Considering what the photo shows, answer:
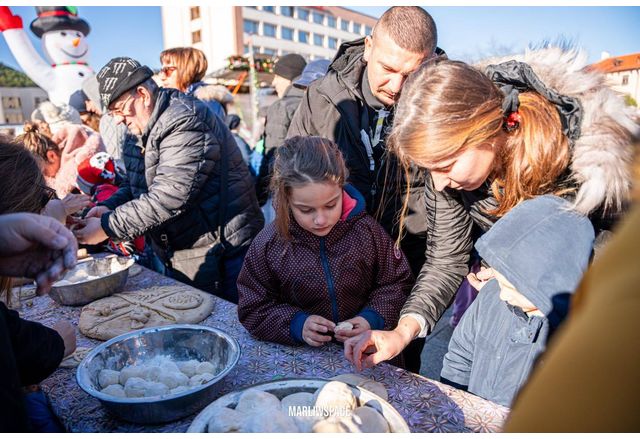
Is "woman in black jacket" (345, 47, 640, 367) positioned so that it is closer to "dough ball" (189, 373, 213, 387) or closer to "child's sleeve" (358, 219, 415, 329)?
"child's sleeve" (358, 219, 415, 329)

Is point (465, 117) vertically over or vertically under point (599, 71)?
under

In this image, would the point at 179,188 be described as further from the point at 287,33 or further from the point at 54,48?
the point at 287,33

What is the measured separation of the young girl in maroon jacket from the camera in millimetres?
1575

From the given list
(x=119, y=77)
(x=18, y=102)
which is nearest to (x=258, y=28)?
(x=18, y=102)

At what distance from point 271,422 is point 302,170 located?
3.00ft

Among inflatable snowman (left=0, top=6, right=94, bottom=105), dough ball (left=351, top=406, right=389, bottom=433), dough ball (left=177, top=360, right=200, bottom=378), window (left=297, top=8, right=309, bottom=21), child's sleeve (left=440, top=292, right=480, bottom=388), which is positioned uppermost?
window (left=297, top=8, right=309, bottom=21)

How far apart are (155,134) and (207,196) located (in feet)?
1.34

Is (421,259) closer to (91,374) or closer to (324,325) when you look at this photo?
(324,325)

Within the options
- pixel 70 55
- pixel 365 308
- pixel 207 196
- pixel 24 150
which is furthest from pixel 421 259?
pixel 70 55

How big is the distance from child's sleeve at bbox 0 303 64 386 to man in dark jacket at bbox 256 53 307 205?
6.60 ft

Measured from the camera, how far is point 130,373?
1256mm

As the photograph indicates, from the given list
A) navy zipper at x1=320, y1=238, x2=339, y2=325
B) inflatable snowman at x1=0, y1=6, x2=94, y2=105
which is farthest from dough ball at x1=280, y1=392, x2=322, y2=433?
inflatable snowman at x1=0, y1=6, x2=94, y2=105

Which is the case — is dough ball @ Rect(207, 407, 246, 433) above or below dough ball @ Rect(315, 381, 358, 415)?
above

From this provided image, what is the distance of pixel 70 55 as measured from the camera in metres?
7.91
